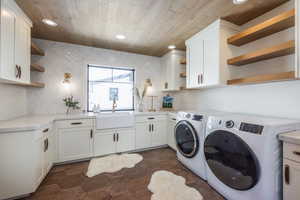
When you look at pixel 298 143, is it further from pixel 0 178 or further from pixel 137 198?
pixel 0 178

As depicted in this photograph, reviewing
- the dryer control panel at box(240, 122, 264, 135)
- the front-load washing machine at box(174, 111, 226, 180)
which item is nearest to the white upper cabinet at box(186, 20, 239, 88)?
Answer: the front-load washing machine at box(174, 111, 226, 180)

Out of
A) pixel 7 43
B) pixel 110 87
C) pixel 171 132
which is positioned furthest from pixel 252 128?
pixel 110 87

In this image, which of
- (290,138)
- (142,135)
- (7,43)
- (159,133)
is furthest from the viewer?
(159,133)

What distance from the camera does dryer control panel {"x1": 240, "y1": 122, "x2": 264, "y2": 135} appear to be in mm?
1254

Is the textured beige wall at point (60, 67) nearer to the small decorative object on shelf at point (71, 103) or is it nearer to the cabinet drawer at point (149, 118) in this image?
the small decorative object on shelf at point (71, 103)

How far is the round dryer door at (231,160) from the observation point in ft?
4.28

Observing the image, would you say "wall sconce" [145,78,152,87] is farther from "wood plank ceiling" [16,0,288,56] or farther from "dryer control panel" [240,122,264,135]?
"dryer control panel" [240,122,264,135]

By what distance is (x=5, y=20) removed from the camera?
153 cm

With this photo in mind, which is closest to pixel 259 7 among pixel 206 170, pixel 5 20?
pixel 206 170

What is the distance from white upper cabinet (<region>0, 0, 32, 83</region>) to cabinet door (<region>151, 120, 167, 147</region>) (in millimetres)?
2566

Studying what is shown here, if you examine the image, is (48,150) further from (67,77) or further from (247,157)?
(247,157)

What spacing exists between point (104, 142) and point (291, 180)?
272 centimetres

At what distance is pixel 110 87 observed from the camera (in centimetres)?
346

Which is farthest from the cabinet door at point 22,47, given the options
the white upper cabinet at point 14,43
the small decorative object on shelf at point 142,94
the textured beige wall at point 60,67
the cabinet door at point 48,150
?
the small decorative object on shelf at point 142,94
